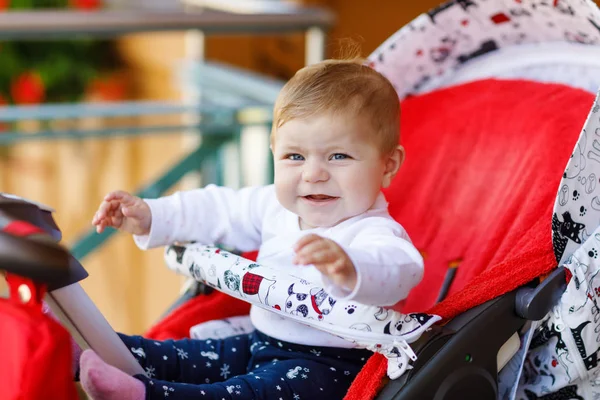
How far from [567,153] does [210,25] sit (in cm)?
111

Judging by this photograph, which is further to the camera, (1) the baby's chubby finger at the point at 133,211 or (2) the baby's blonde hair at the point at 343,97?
(1) the baby's chubby finger at the point at 133,211

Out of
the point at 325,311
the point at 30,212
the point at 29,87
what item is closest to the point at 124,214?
the point at 30,212

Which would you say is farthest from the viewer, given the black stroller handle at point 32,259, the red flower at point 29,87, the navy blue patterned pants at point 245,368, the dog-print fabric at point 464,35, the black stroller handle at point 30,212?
the red flower at point 29,87

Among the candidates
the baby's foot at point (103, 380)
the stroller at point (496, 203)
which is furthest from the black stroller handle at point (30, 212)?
the baby's foot at point (103, 380)

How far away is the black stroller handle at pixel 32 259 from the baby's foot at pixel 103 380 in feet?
0.51

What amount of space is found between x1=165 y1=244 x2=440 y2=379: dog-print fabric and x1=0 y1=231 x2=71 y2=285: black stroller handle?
0.29 metres

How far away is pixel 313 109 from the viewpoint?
1.03 m

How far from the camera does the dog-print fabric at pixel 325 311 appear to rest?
932mm

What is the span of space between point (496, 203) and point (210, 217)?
45 cm

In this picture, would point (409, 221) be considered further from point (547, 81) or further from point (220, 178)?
point (220, 178)

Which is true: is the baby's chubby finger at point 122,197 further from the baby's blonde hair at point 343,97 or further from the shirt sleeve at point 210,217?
the baby's blonde hair at point 343,97

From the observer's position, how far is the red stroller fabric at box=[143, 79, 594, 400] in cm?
122

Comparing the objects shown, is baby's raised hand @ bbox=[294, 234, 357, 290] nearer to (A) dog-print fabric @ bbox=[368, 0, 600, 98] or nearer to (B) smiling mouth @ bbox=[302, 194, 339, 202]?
(B) smiling mouth @ bbox=[302, 194, 339, 202]

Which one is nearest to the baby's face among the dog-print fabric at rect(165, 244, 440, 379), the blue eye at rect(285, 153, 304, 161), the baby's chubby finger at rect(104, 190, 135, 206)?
the blue eye at rect(285, 153, 304, 161)
